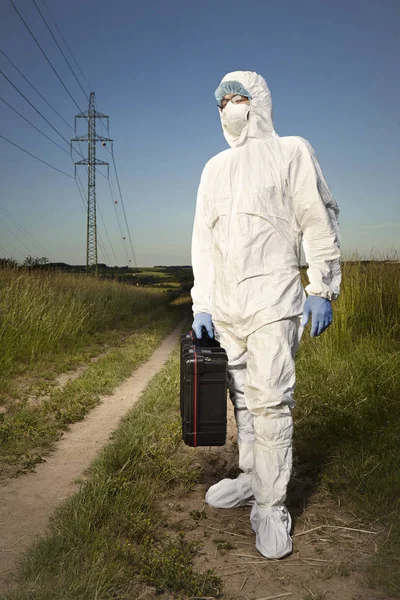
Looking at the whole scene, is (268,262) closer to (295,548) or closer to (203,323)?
(203,323)

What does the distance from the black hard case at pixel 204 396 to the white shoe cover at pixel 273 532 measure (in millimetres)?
474

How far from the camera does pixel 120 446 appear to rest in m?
4.14

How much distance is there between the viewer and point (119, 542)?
276cm

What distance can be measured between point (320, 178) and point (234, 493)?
2080mm

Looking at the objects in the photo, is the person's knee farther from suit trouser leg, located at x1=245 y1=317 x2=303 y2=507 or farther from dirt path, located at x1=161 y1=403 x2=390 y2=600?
dirt path, located at x1=161 y1=403 x2=390 y2=600

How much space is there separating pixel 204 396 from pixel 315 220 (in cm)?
118

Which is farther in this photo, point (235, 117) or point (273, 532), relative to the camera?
point (235, 117)

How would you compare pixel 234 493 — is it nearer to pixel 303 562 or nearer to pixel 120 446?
pixel 303 562

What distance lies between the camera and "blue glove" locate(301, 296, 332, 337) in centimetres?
292

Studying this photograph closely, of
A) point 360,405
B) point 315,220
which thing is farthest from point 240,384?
point 360,405

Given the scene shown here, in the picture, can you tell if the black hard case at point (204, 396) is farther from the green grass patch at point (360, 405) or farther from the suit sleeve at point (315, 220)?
the green grass patch at point (360, 405)

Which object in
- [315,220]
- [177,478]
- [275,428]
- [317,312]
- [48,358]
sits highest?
[315,220]

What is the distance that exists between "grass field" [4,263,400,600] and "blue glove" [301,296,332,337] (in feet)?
4.02

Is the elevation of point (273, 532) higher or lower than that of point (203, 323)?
lower
